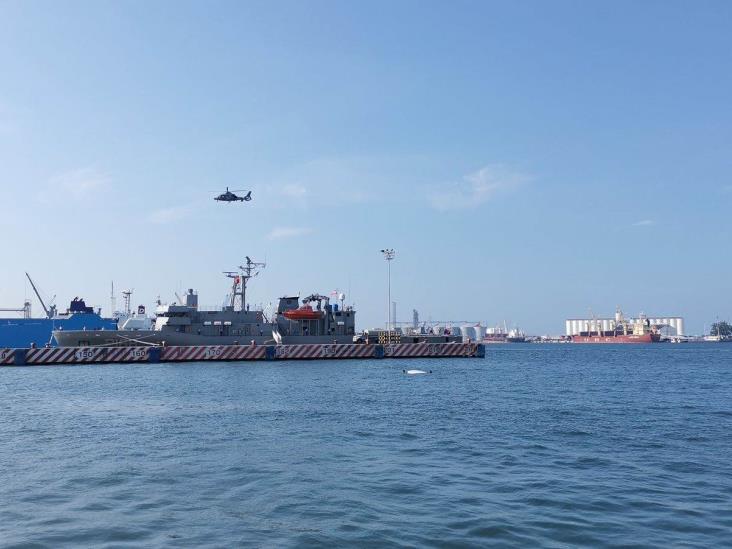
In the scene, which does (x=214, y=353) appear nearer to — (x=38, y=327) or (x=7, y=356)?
(x=7, y=356)

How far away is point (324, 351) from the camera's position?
6988 cm

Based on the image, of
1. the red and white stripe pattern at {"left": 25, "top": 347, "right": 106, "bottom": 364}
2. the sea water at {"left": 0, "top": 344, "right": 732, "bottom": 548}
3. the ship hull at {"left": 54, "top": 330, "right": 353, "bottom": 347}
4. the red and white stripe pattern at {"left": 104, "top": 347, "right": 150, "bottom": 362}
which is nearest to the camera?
the sea water at {"left": 0, "top": 344, "right": 732, "bottom": 548}

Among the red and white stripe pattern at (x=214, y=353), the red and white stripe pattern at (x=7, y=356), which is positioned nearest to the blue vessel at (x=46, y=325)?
the red and white stripe pattern at (x=7, y=356)

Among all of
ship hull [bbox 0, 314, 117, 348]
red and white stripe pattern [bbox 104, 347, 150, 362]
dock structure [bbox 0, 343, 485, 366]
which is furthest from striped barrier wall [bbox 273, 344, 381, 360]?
ship hull [bbox 0, 314, 117, 348]

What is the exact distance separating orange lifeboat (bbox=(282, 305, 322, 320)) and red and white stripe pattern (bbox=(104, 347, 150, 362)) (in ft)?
55.5

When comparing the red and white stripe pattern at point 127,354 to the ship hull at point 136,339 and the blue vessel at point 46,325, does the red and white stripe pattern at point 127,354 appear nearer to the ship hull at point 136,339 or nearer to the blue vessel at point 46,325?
the ship hull at point 136,339

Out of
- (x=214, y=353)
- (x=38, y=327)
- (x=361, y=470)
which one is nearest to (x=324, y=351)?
(x=214, y=353)

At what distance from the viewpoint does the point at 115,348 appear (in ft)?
210

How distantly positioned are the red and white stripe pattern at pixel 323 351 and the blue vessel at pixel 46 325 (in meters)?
46.4

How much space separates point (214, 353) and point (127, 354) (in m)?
Result: 8.69

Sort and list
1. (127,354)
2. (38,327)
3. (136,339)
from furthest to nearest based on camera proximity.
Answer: (38,327) → (136,339) → (127,354)

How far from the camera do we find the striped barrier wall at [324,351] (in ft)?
222

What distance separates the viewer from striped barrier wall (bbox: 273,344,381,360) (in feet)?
222

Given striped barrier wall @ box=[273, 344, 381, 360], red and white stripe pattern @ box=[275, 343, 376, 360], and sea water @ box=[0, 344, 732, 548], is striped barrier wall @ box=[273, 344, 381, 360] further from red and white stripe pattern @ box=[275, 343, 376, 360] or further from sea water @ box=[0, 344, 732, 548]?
sea water @ box=[0, 344, 732, 548]
